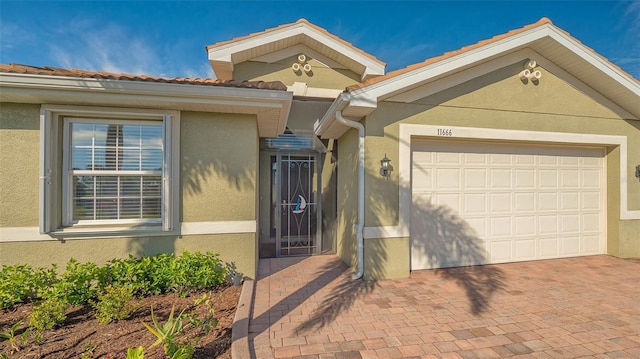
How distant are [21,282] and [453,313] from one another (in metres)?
6.60

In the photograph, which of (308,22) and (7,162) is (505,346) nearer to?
(7,162)

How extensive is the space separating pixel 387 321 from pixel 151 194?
4.63 meters

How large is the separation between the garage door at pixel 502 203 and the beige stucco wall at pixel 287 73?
396 centimetres

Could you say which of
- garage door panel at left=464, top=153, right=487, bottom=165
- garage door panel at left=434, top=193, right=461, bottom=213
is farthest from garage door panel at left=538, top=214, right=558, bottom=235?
garage door panel at left=434, top=193, right=461, bottom=213

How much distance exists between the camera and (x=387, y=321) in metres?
4.00

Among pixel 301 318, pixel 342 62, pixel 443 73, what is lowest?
pixel 301 318

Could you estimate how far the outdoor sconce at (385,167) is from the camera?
5.51m

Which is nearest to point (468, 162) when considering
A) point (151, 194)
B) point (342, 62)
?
point (342, 62)

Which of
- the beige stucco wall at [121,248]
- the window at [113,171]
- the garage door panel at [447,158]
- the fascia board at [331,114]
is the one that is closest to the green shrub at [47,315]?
the beige stucco wall at [121,248]

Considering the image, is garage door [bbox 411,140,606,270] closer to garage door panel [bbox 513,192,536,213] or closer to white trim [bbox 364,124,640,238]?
garage door panel [bbox 513,192,536,213]

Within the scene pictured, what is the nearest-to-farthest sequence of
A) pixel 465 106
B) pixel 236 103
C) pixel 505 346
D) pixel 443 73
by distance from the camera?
pixel 505 346 < pixel 236 103 < pixel 443 73 < pixel 465 106

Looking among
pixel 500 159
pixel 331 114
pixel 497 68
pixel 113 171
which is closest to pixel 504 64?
pixel 497 68

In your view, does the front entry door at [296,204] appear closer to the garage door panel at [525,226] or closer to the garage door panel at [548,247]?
the garage door panel at [525,226]

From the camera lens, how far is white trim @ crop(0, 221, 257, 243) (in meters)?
4.68
